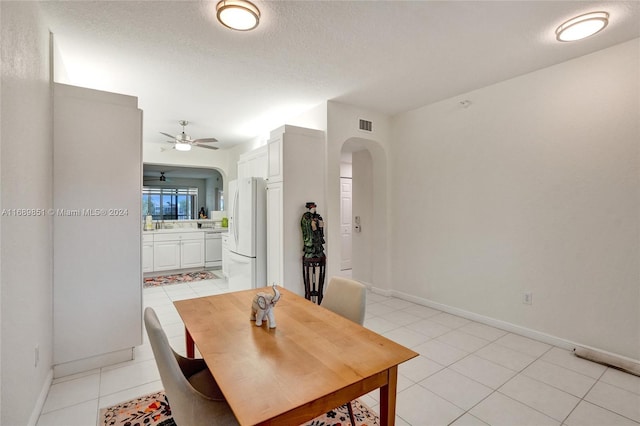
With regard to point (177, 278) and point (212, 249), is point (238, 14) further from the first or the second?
point (212, 249)

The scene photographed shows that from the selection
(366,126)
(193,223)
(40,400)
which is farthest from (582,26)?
(193,223)

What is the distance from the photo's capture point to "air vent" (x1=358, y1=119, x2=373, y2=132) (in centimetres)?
436

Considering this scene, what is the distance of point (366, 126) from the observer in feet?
14.5

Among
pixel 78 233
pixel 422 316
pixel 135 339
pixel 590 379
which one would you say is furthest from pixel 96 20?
pixel 590 379

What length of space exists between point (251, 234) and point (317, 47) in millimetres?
2553

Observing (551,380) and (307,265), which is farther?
(307,265)

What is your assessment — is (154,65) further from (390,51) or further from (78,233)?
(390,51)

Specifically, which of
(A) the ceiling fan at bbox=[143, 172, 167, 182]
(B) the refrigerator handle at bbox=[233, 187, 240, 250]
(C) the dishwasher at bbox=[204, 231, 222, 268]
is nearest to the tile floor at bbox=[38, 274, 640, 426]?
(B) the refrigerator handle at bbox=[233, 187, 240, 250]

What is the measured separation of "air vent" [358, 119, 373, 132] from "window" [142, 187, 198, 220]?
17.4 feet

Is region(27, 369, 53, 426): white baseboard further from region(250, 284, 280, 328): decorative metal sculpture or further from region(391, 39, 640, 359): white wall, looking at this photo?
region(391, 39, 640, 359): white wall

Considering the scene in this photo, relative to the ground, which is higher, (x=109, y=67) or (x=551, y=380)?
(x=109, y=67)

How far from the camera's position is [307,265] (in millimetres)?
3893

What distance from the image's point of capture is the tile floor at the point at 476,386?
1991mm

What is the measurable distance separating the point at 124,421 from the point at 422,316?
318 cm
